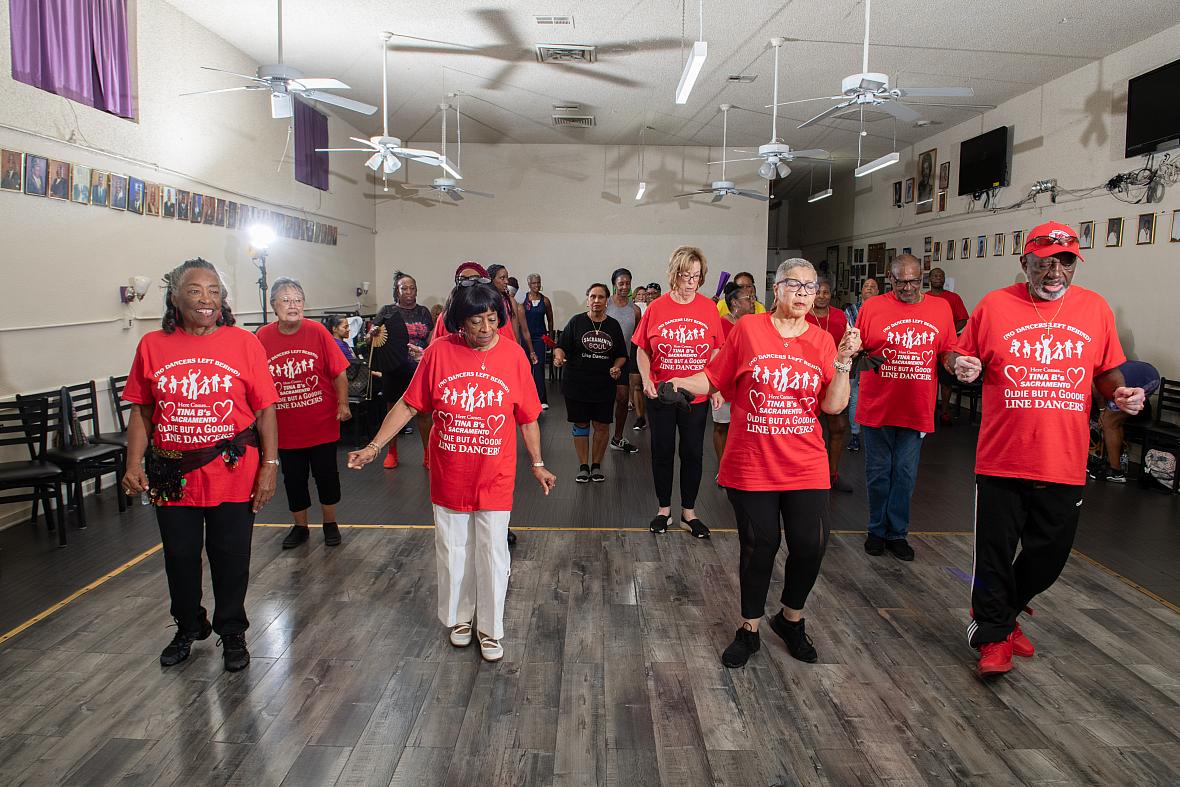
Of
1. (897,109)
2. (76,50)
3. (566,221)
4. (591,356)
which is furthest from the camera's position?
(566,221)

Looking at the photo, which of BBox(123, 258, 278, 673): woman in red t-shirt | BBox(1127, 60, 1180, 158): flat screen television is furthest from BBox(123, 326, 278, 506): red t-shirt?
BBox(1127, 60, 1180, 158): flat screen television

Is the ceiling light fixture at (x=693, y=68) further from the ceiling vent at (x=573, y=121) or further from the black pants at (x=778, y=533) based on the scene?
the ceiling vent at (x=573, y=121)

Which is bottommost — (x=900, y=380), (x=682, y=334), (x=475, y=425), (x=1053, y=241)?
(x=475, y=425)

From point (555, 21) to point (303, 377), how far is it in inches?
186

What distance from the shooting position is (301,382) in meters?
3.76

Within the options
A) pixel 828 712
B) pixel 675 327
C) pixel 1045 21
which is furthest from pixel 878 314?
pixel 1045 21

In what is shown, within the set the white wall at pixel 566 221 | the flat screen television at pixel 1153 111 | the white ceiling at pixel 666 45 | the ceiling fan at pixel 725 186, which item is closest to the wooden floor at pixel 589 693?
the flat screen television at pixel 1153 111

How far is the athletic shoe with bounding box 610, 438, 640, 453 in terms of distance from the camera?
6.71 metres

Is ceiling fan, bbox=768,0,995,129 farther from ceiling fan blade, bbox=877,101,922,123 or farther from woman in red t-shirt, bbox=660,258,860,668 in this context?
woman in red t-shirt, bbox=660,258,860,668

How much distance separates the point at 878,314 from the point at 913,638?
1709mm

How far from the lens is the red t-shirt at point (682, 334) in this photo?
4105 millimetres

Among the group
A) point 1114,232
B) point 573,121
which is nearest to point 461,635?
point 1114,232

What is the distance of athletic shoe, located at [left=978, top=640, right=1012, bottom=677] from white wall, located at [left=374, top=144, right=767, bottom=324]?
10860mm

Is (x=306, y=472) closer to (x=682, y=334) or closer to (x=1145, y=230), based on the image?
(x=682, y=334)
